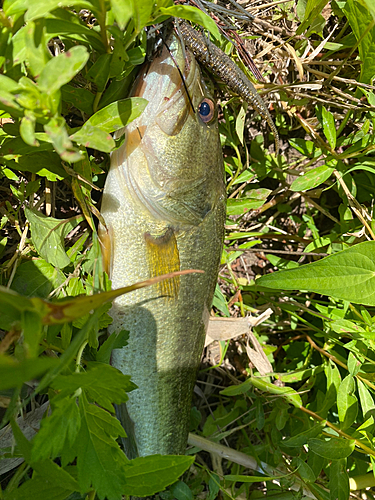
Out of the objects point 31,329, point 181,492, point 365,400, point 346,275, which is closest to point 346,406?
point 365,400

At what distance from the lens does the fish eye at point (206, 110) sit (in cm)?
196

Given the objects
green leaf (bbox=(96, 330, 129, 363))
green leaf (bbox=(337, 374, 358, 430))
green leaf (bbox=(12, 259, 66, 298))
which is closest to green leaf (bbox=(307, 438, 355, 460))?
green leaf (bbox=(337, 374, 358, 430))

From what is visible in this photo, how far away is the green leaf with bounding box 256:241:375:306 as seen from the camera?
1.81 m

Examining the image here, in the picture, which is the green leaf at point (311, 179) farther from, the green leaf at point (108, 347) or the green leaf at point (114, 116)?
the green leaf at point (108, 347)

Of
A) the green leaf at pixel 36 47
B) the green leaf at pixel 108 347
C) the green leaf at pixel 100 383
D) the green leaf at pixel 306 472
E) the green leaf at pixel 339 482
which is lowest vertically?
the green leaf at pixel 339 482

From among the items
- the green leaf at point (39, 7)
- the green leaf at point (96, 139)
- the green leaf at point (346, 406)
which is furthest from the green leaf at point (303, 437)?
the green leaf at point (39, 7)

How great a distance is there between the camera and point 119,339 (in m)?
1.70

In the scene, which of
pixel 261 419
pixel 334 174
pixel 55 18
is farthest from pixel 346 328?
pixel 55 18

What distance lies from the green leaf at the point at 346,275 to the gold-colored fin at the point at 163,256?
59 cm

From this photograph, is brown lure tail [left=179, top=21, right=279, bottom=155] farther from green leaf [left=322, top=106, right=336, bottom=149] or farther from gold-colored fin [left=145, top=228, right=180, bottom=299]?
gold-colored fin [left=145, top=228, right=180, bottom=299]

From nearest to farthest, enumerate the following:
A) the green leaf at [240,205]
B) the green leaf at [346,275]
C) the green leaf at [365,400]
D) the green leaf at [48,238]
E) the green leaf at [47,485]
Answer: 1. the green leaf at [47,485]
2. the green leaf at [346,275]
3. the green leaf at [48,238]
4. the green leaf at [365,400]
5. the green leaf at [240,205]

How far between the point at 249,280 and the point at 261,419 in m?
1.04

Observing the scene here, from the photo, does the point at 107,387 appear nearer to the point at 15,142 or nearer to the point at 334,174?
the point at 15,142

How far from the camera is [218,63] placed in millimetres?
1993
